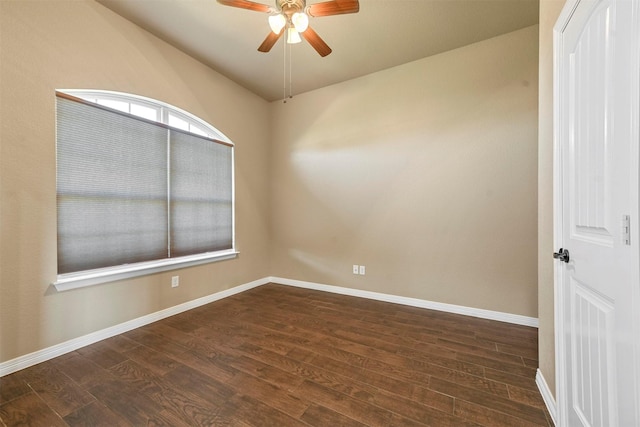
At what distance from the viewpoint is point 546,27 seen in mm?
1505

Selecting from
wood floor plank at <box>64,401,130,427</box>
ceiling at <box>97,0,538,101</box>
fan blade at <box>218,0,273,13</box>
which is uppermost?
ceiling at <box>97,0,538,101</box>

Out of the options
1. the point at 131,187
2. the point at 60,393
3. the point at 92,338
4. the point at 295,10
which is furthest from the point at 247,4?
the point at 92,338

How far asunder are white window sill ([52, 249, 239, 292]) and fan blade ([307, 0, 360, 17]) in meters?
2.84

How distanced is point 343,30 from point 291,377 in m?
3.25

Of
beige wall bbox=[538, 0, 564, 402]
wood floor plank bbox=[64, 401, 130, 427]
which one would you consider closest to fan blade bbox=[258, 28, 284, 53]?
beige wall bbox=[538, 0, 564, 402]

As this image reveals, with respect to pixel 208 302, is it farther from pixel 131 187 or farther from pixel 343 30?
pixel 343 30

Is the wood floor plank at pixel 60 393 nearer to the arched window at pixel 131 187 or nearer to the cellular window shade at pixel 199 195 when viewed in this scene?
the arched window at pixel 131 187

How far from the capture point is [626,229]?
813mm

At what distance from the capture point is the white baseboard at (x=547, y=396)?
1.36 metres

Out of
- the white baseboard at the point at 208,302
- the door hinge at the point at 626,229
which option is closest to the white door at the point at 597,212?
the door hinge at the point at 626,229

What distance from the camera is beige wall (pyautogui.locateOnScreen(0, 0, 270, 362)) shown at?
1811 millimetres

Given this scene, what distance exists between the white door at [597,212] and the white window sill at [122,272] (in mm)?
3349

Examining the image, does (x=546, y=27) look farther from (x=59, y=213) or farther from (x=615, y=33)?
(x=59, y=213)

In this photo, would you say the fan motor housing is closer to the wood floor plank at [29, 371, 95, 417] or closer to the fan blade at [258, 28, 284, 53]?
the fan blade at [258, 28, 284, 53]
